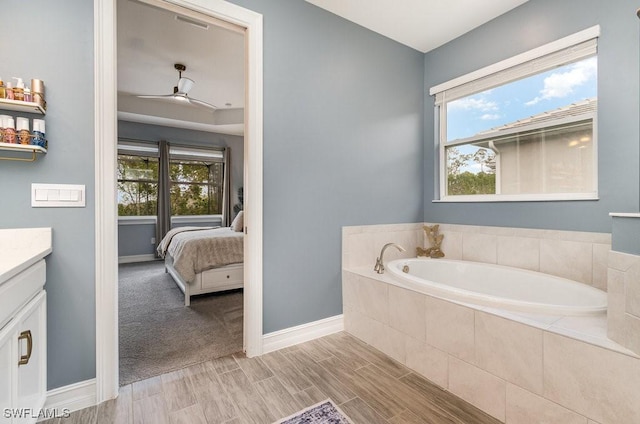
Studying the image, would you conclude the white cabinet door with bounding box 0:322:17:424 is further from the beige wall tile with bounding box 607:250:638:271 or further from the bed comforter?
the beige wall tile with bounding box 607:250:638:271

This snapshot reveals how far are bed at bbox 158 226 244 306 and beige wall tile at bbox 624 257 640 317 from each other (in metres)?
3.17

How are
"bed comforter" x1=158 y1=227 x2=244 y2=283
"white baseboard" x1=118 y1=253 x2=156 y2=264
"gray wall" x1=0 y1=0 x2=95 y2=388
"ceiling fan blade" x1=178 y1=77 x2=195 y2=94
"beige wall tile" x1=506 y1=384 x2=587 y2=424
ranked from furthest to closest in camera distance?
"white baseboard" x1=118 y1=253 x2=156 y2=264 → "ceiling fan blade" x1=178 y1=77 x2=195 y2=94 → "bed comforter" x1=158 y1=227 x2=244 y2=283 → "gray wall" x1=0 y1=0 x2=95 y2=388 → "beige wall tile" x1=506 y1=384 x2=587 y2=424

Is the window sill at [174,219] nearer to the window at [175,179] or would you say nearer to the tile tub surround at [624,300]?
the window at [175,179]

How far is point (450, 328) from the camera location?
1.69 m

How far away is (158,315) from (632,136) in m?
3.95

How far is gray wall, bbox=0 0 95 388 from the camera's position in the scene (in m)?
1.42

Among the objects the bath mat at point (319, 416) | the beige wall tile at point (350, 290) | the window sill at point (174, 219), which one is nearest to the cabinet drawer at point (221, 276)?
the beige wall tile at point (350, 290)

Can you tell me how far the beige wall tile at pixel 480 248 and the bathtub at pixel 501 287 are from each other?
0.13 meters

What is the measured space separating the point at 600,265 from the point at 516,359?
112 cm

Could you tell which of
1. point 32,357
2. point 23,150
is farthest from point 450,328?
point 23,150

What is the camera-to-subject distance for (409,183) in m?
3.00

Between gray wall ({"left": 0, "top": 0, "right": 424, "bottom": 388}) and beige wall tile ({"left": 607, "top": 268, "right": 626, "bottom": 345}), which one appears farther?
gray wall ({"left": 0, "top": 0, "right": 424, "bottom": 388})

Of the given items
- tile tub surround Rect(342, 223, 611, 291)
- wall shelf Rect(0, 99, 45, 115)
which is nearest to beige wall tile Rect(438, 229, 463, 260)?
tile tub surround Rect(342, 223, 611, 291)

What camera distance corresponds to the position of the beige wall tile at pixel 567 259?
79.1 inches
